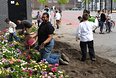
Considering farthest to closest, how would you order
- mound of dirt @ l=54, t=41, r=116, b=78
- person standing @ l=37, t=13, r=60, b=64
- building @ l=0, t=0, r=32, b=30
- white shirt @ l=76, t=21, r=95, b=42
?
building @ l=0, t=0, r=32, b=30, white shirt @ l=76, t=21, r=95, b=42, mound of dirt @ l=54, t=41, r=116, b=78, person standing @ l=37, t=13, r=60, b=64

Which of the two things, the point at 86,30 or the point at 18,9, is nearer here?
the point at 86,30

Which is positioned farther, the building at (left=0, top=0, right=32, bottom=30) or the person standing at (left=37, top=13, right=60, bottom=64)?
the building at (left=0, top=0, right=32, bottom=30)

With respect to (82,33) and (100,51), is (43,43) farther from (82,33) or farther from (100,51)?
(100,51)

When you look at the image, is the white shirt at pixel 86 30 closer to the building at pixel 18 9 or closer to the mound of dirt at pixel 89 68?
the mound of dirt at pixel 89 68

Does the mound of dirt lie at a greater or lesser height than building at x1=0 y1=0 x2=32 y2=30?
lesser

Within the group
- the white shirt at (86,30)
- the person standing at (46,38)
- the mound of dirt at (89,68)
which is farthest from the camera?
the white shirt at (86,30)

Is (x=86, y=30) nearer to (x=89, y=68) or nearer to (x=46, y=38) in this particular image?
(x=89, y=68)

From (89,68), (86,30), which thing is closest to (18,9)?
(86,30)

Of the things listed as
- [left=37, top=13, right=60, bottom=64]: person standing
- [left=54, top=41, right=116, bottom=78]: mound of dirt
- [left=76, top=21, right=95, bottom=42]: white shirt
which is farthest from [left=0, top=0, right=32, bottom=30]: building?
[left=37, top=13, right=60, bottom=64]: person standing

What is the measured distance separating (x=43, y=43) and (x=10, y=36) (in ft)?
24.6

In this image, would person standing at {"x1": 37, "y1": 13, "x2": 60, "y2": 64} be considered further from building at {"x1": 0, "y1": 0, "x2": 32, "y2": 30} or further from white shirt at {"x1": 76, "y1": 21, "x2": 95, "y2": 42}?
building at {"x1": 0, "y1": 0, "x2": 32, "y2": 30}

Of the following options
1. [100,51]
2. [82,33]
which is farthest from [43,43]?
[100,51]

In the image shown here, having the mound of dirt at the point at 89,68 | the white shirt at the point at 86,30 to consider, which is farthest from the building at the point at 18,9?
the white shirt at the point at 86,30

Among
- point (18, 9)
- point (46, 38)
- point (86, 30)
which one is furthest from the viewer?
point (18, 9)
